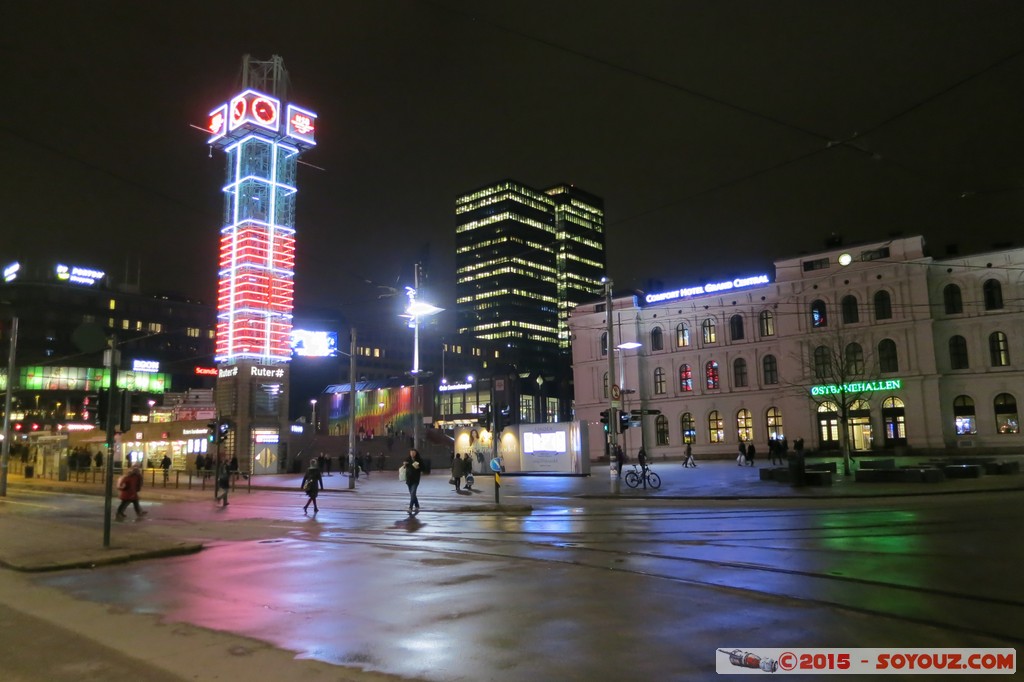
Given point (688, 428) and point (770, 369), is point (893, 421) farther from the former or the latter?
point (688, 428)

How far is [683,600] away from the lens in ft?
27.9

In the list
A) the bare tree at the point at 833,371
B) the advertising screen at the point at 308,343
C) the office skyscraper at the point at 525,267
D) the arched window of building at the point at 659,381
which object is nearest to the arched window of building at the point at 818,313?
the bare tree at the point at 833,371

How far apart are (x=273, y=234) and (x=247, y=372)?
11.6m

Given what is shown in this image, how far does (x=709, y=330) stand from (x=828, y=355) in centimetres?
1427

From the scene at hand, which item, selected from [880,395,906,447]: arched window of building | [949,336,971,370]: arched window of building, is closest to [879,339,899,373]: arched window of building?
[880,395,906,447]: arched window of building

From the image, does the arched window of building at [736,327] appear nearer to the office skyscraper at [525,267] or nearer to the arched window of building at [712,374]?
the arched window of building at [712,374]

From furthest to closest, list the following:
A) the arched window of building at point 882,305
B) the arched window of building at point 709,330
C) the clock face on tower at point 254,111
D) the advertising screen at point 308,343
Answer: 1. the advertising screen at point 308,343
2. the arched window of building at point 709,330
3. the clock face on tower at point 254,111
4. the arched window of building at point 882,305

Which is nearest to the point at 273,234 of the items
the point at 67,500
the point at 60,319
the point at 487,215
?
the point at 67,500

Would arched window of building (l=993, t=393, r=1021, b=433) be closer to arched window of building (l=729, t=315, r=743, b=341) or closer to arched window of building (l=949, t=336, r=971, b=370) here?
arched window of building (l=949, t=336, r=971, b=370)

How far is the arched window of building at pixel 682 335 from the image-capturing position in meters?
65.9

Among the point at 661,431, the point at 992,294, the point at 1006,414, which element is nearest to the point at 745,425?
the point at 661,431

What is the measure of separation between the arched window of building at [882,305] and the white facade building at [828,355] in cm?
11

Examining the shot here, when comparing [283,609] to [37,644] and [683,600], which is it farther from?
[683,600]

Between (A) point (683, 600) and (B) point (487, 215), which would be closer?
(A) point (683, 600)
